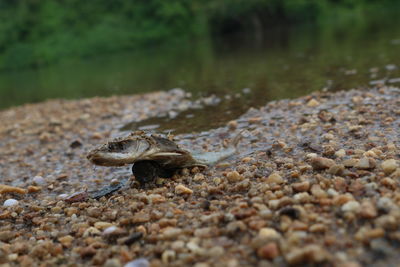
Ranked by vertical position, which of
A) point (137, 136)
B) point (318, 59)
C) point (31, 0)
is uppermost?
point (31, 0)

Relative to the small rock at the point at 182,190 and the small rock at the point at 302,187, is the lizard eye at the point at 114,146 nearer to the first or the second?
the small rock at the point at 182,190

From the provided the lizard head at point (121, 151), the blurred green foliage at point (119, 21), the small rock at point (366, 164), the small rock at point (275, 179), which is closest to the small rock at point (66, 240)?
the lizard head at point (121, 151)

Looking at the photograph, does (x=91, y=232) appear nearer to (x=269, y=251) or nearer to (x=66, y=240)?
(x=66, y=240)

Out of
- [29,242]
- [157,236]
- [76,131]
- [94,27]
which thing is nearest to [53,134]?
[76,131]

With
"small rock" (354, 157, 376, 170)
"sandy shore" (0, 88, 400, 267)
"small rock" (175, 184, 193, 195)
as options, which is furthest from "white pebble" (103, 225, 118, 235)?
"small rock" (354, 157, 376, 170)

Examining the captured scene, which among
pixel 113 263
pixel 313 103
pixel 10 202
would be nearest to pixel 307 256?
pixel 113 263

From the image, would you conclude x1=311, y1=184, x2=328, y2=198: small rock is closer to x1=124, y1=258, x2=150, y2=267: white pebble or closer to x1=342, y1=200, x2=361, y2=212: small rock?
x1=342, y1=200, x2=361, y2=212: small rock

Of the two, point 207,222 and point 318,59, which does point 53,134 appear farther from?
point 318,59
